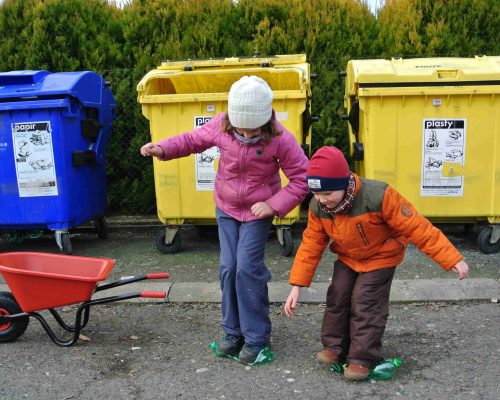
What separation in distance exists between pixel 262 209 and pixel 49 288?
122cm

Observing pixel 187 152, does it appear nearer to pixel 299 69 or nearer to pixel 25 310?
pixel 25 310

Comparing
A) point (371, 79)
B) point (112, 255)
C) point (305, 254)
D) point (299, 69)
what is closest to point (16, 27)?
point (112, 255)

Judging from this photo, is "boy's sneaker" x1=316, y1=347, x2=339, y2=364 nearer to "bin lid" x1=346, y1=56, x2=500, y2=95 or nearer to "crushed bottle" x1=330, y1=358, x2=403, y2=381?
"crushed bottle" x1=330, y1=358, x2=403, y2=381

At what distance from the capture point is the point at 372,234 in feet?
9.64

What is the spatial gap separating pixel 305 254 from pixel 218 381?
30.2 inches

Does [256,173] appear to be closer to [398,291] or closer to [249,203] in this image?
[249,203]

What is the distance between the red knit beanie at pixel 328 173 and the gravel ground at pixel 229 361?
97 centimetres

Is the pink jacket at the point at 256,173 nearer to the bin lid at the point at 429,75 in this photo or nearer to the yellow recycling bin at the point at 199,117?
the yellow recycling bin at the point at 199,117

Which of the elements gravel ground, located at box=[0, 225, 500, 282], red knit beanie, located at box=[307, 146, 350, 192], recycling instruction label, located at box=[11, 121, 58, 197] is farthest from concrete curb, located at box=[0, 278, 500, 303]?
red knit beanie, located at box=[307, 146, 350, 192]

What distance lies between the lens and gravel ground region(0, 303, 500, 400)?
9.59 feet

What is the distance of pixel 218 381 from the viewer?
3033 mm

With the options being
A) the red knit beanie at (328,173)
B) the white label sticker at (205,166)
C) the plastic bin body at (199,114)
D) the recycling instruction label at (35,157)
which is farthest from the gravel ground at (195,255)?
the red knit beanie at (328,173)

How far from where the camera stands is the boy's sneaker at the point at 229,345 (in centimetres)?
328

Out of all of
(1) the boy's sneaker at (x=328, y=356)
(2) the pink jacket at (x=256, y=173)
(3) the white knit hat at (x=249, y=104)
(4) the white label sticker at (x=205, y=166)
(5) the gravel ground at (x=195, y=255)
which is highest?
(3) the white knit hat at (x=249, y=104)
